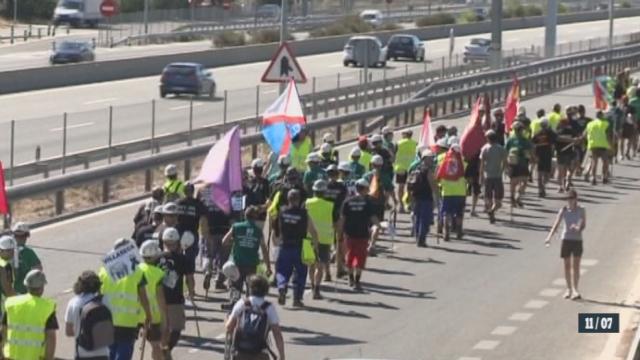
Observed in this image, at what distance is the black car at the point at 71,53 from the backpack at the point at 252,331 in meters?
54.6

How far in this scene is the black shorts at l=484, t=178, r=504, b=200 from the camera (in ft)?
102

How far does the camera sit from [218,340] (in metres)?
20.0

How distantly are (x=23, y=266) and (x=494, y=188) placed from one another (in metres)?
14.5

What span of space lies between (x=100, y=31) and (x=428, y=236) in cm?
7021

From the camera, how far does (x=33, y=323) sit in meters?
14.9

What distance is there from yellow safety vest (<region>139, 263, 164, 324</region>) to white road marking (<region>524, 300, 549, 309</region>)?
742 centimetres

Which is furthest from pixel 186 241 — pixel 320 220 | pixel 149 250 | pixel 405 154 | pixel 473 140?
pixel 473 140

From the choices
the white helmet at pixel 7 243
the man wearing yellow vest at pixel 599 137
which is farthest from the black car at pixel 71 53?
the white helmet at pixel 7 243

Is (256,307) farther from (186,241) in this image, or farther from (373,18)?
(373,18)

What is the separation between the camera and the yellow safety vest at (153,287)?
54.9ft

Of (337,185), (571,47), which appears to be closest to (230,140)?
(337,185)

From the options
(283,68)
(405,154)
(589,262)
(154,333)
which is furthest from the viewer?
(283,68)

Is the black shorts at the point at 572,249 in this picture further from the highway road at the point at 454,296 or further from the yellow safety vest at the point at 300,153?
the yellow safety vest at the point at 300,153

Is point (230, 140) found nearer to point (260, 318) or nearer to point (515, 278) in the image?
point (515, 278)
